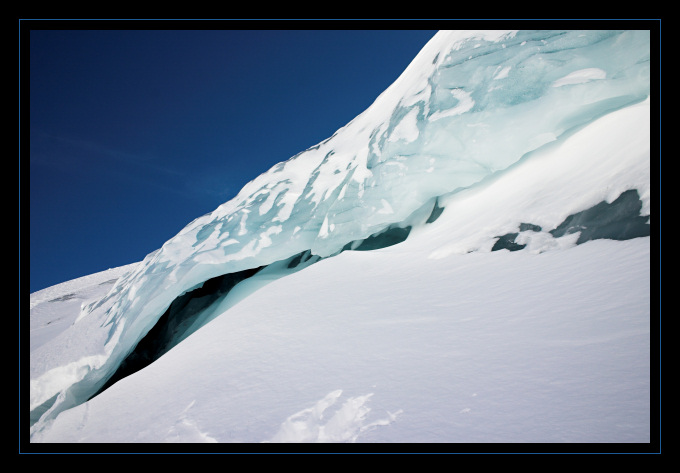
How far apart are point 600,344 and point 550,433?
498mm

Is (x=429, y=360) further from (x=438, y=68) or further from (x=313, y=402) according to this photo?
(x=438, y=68)

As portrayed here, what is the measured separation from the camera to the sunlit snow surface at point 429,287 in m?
1.23

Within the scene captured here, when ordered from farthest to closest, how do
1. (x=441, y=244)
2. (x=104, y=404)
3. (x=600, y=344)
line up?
(x=441, y=244)
(x=104, y=404)
(x=600, y=344)

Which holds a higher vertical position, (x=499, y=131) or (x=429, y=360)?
(x=499, y=131)

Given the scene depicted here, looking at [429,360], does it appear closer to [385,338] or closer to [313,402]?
[385,338]

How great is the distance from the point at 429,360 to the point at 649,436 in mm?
729

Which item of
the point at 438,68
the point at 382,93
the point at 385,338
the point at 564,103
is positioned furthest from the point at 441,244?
the point at 382,93

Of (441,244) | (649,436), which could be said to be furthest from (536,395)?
(441,244)

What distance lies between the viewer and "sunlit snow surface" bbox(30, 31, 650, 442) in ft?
4.05

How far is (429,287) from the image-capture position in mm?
2314

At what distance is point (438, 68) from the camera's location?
3697mm

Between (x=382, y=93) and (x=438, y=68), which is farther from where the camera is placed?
(x=382, y=93)
